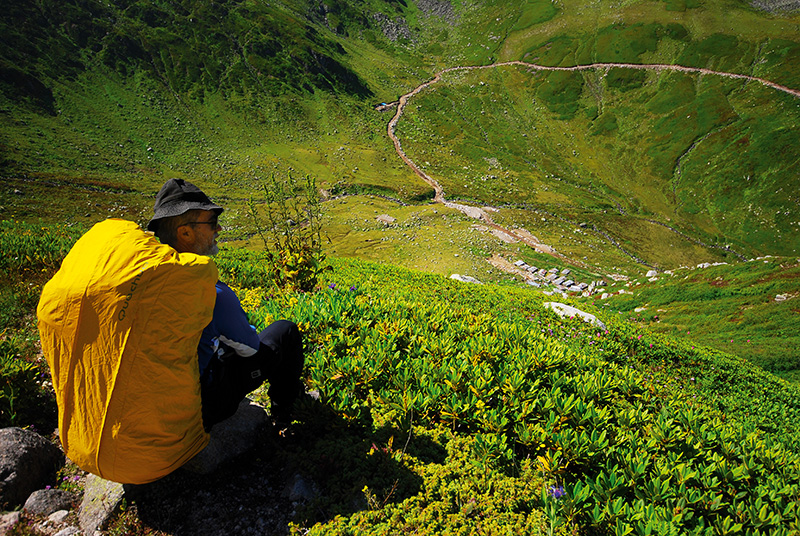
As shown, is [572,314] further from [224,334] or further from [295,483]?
[224,334]

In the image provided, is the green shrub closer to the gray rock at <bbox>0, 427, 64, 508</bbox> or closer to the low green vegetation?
the gray rock at <bbox>0, 427, 64, 508</bbox>

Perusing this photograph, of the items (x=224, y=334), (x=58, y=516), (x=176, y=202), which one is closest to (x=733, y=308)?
(x=224, y=334)

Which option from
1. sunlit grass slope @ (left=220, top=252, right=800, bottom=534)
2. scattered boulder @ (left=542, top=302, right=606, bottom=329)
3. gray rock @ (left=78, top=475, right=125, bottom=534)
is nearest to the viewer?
sunlit grass slope @ (left=220, top=252, right=800, bottom=534)

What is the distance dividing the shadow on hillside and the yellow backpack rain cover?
61 cm

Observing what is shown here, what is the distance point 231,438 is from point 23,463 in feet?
6.15

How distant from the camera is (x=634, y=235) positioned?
53844 millimetres

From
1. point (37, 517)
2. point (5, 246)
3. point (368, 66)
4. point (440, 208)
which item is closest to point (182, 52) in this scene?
point (368, 66)

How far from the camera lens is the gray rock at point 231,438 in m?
3.34

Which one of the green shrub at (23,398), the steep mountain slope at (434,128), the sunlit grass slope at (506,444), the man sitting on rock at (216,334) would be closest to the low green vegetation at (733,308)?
the sunlit grass slope at (506,444)

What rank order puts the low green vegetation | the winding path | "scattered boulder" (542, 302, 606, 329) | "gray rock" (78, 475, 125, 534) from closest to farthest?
"gray rock" (78, 475, 125, 534), "scattered boulder" (542, 302, 606, 329), the low green vegetation, the winding path

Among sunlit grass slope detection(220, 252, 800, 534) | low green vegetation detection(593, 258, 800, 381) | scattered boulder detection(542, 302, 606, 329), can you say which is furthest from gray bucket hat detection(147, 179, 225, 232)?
low green vegetation detection(593, 258, 800, 381)

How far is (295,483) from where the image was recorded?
11.1 ft

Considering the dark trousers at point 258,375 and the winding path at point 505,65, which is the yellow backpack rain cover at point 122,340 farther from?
the winding path at point 505,65

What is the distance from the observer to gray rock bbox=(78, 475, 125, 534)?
2953 mm
